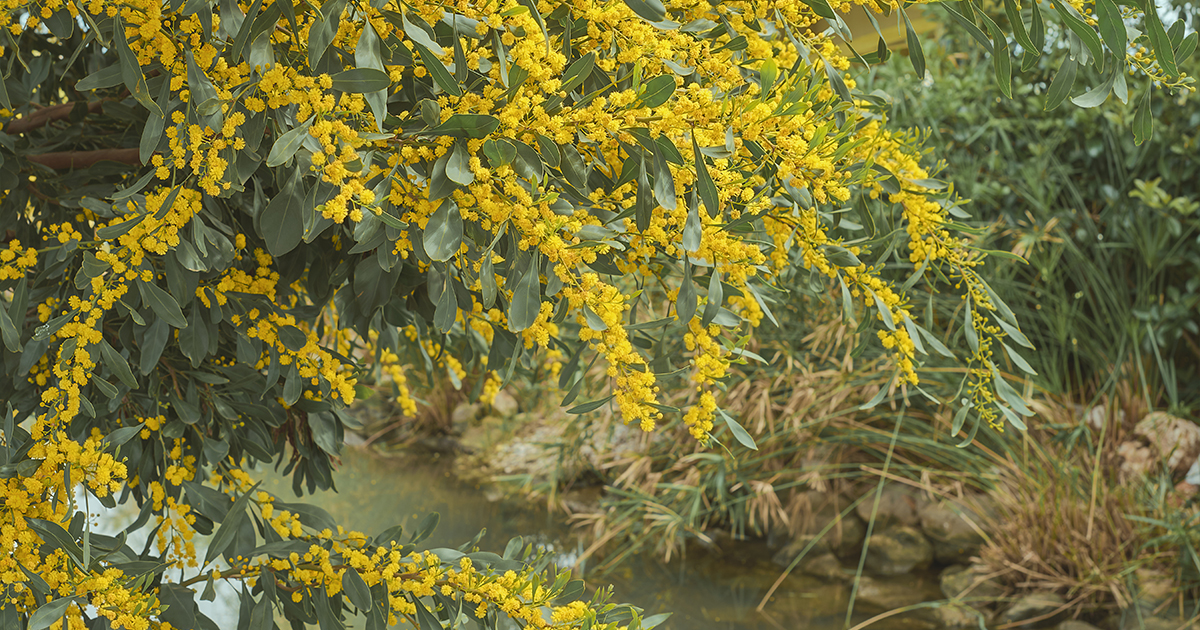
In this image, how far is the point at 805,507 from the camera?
3830 mm

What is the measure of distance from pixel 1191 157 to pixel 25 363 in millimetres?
4097

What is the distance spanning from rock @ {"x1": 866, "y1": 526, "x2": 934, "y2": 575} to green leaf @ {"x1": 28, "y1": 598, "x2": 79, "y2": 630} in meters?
3.45

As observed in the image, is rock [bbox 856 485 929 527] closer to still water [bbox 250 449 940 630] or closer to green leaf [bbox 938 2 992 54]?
still water [bbox 250 449 940 630]

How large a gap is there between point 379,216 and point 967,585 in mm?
3399

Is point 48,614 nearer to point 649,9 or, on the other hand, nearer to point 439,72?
point 439,72

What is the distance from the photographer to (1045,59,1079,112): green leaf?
33.1 inches

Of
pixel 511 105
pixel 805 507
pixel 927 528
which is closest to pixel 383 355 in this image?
pixel 511 105

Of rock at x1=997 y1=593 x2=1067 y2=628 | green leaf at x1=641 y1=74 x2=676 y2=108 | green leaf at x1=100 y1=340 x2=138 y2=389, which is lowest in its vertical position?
rock at x1=997 y1=593 x2=1067 y2=628

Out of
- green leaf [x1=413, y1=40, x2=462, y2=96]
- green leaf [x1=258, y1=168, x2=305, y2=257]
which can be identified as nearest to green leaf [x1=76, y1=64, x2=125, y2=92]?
green leaf [x1=258, y1=168, x2=305, y2=257]

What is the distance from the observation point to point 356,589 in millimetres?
1018

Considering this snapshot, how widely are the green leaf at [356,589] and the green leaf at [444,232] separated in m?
0.47

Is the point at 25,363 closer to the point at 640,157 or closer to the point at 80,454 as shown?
the point at 80,454

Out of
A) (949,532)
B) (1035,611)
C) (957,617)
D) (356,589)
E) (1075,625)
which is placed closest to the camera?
(356,589)

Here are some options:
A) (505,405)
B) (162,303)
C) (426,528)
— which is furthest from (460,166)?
(505,405)
